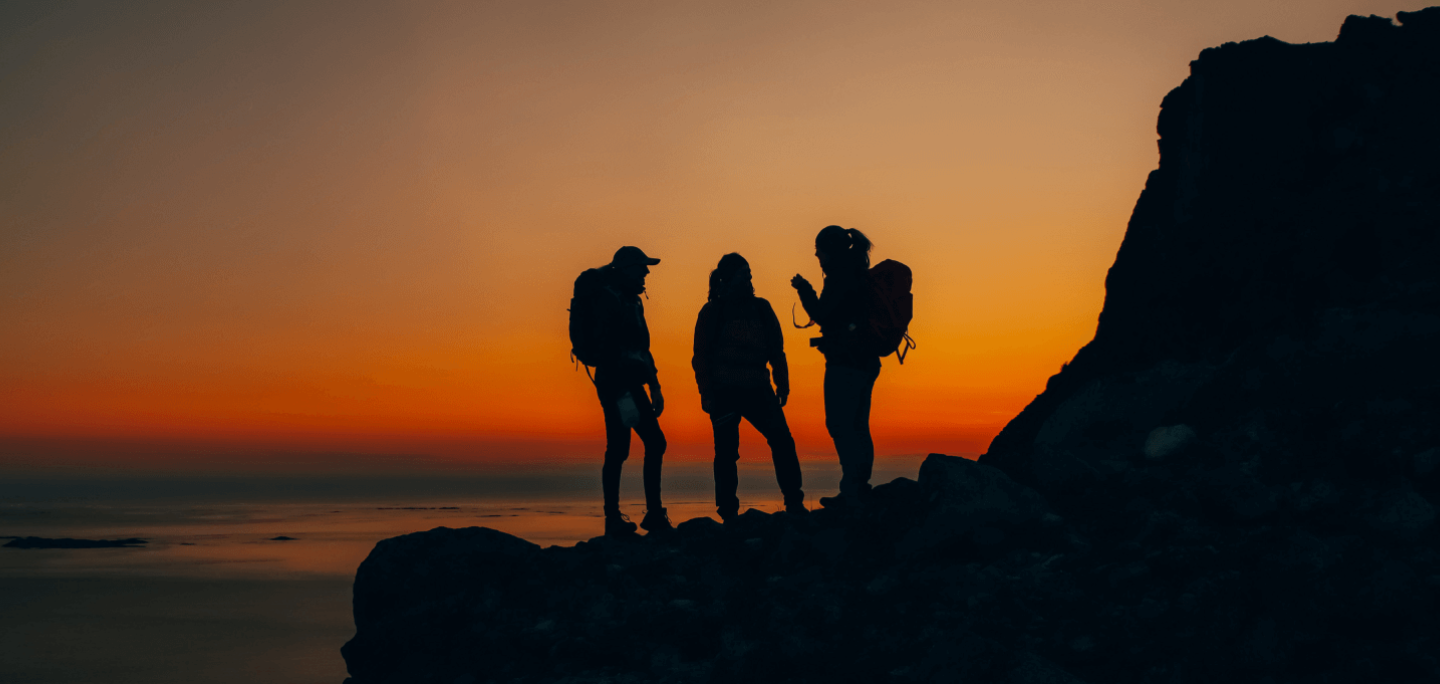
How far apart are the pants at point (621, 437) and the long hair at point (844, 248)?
191 centimetres

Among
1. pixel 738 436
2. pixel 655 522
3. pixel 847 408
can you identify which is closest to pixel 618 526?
pixel 655 522

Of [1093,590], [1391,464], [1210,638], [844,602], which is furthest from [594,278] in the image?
[1391,464]

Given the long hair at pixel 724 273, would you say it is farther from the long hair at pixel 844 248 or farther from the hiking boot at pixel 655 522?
the hiking boot at pixel 655 522

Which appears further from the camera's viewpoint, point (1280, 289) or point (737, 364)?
point (1280, 289)

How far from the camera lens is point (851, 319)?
24.7ft

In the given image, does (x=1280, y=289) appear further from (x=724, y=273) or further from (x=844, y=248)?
(x=724, y=273)

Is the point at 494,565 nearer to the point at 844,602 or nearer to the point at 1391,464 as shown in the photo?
the point at 844,602

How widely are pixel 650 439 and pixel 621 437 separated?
9.5 inches

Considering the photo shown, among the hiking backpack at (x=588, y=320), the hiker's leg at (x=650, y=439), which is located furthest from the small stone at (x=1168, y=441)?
the hiking backpack at (x=588, y=320)

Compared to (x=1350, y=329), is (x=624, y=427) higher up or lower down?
lower down

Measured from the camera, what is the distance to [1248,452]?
728cm

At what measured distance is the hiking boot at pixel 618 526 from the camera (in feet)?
26.9

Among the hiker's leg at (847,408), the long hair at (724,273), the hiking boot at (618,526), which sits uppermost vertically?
the long hair at (724,273)

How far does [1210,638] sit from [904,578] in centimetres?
197
